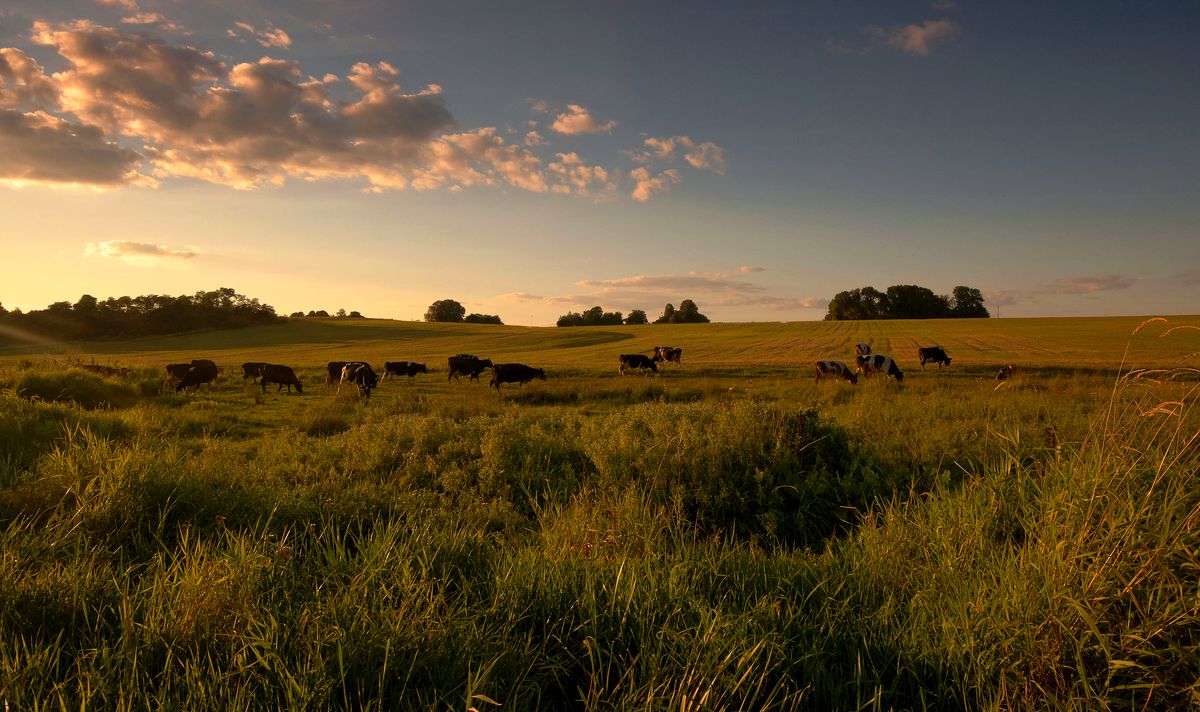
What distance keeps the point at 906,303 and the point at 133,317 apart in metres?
126

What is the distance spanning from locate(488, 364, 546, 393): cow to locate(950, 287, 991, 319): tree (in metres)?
112

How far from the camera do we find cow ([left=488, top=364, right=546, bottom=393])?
27.6 m

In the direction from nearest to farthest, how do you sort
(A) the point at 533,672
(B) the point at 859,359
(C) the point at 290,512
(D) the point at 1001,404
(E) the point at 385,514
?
(A) the point at 533,672, (C) the point at 290,512, (E) the point at 385,514, (D) the point at 1001,404, (B) the point at 859,359

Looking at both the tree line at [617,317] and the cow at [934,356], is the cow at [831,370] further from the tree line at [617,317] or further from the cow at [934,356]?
the tree line at [617,317]

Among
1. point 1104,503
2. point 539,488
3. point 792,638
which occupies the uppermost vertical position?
point 1104,503

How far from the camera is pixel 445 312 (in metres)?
130

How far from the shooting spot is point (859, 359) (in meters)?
31.1

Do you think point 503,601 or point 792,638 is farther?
point 503,601

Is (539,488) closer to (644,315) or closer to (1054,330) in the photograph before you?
(1054,330)

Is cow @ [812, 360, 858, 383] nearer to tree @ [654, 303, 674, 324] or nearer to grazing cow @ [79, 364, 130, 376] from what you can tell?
grazing cow @ [79, 364, 130, 376]

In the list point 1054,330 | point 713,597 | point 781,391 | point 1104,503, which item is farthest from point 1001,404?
point 1054,330

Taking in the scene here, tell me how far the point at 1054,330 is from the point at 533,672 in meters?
77.3

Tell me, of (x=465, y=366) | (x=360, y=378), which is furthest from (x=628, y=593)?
(x=465, y=366)

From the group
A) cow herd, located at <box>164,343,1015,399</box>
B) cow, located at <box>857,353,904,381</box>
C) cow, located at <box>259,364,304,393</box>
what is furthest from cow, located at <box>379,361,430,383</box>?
cow, located at <box>857,353,904,381</box>
